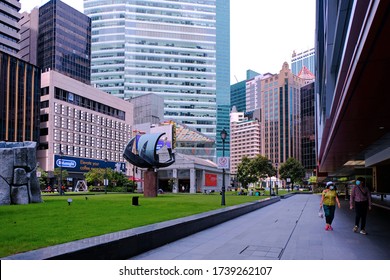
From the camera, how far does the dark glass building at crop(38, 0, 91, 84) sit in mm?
110188

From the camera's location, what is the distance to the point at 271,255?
8.68 metres

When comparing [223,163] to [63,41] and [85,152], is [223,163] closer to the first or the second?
[85,152]

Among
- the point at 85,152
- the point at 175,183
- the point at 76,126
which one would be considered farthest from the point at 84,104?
the point at 175,183

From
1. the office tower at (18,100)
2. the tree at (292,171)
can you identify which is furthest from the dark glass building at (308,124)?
the office tower at (18,100)

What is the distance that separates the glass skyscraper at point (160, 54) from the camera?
13338cm

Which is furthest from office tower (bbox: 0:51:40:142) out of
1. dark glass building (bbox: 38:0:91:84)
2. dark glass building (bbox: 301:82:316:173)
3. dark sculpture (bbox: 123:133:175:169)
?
dark glass building (bbox: 301:82:316:173)

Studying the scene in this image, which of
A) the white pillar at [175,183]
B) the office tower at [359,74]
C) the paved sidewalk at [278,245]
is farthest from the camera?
the white pillar at [175,183]

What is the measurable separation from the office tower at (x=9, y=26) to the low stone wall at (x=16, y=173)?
7637cm

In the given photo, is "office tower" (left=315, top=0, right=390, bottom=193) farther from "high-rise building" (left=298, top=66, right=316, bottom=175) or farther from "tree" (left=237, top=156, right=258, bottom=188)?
"high-rise building" (left=298, top=66, right=316, bottom=175)

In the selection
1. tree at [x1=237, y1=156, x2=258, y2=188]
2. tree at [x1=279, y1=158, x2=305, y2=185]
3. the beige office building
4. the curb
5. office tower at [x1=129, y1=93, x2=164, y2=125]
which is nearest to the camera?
the curb

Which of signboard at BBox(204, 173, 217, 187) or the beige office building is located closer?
the beige office building

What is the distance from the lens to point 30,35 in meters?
118

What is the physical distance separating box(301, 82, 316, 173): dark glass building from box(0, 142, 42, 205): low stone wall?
90521mm

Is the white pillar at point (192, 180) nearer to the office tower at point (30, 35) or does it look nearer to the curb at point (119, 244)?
the curb at point (119, 244)
